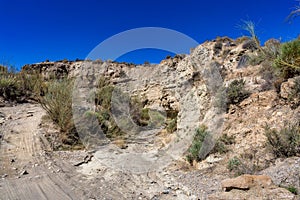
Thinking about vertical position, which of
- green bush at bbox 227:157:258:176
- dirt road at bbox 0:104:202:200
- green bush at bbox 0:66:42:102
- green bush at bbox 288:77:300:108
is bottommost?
dirt road at bbox 0:104:202:200

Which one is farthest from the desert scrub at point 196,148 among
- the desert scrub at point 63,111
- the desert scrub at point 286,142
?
the desert scrub at point 63,111

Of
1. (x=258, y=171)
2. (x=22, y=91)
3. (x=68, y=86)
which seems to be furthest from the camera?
(x=22, y=91)

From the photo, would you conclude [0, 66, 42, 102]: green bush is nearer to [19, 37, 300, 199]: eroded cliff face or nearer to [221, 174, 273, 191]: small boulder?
[19, 37, 300, 199]: eroded cliff face

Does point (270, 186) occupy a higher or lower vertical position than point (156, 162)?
higher

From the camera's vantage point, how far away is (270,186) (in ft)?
8.20

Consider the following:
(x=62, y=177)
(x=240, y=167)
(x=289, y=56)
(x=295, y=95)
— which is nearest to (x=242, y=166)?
(x=240, y=167)

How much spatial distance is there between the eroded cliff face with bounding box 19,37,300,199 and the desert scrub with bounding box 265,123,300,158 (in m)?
0.15

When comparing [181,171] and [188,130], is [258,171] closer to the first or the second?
[181,171]

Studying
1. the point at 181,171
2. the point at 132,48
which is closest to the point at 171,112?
the point at 132,48

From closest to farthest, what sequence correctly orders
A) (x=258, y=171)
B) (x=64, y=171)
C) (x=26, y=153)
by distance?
(x=258, y=171), (x=64, y=171), (x=26, y=153)

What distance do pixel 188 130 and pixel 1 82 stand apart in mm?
7937

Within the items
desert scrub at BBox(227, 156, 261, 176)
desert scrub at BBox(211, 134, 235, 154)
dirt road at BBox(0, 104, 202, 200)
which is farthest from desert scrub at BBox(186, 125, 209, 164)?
desert scrub at BBox(227, 156, 261, 176)

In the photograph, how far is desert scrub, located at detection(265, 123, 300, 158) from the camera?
3436 millimetres

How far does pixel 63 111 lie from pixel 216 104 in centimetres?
451
